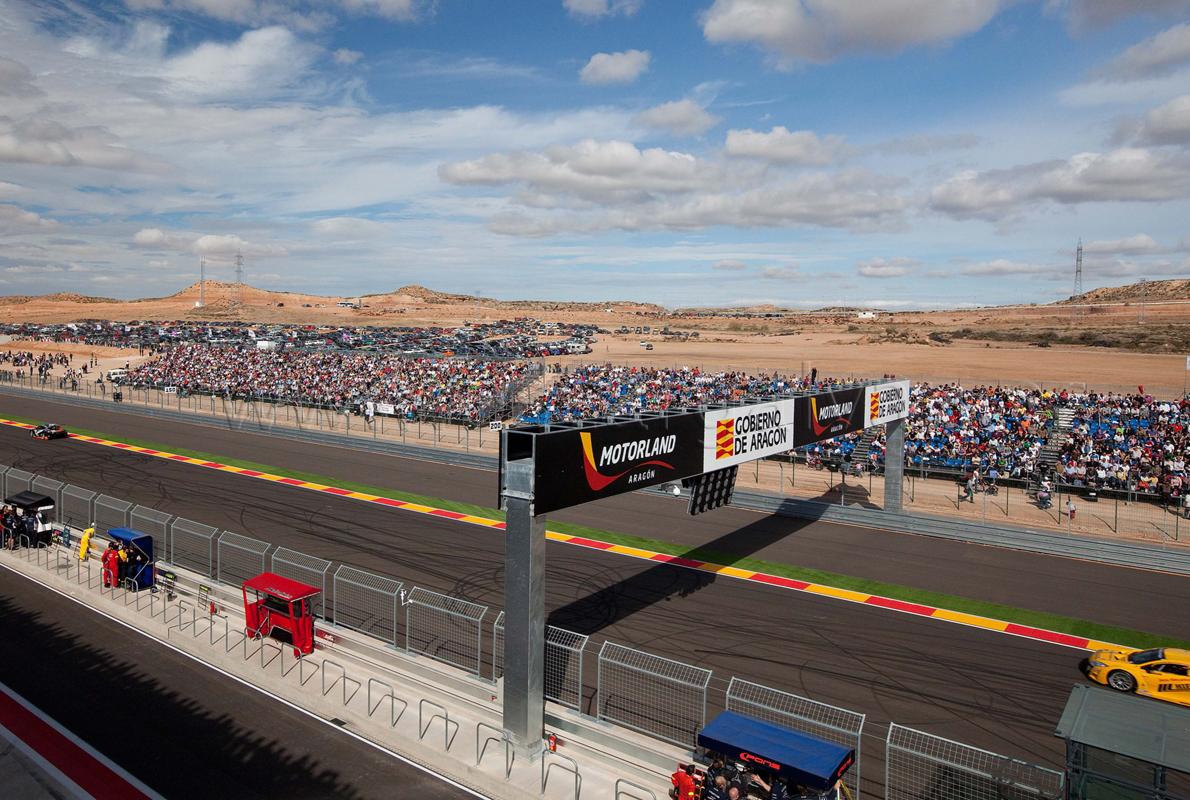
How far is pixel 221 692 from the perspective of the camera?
12555 mm

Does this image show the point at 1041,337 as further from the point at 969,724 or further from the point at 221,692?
the point at 221,692

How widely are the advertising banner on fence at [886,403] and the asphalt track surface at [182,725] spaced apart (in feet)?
57.4

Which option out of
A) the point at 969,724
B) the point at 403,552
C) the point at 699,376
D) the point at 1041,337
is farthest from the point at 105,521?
the point at 1041,337

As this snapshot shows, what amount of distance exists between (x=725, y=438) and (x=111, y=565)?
14.4 meters

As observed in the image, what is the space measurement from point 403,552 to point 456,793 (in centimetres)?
1189

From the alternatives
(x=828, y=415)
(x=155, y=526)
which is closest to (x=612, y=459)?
(x=828, y=415)

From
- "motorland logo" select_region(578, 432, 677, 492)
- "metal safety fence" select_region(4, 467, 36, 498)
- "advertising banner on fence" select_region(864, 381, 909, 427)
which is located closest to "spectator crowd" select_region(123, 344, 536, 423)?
"metal safety fence" select_region(4, 467, 36, 498)

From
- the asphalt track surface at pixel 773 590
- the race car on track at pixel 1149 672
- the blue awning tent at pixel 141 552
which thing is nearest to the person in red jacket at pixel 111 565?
the blue awning tent at pixel 141 552

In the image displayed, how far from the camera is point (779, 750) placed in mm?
8820

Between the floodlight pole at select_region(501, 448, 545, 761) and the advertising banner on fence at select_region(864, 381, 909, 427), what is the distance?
50.7 ft

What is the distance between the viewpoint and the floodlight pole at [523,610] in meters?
10.4

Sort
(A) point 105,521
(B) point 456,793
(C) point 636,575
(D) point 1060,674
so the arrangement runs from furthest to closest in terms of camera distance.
Result: (A) point 105,521
(C) point 636,575
(D) point 1060,674
(B) point 456,793

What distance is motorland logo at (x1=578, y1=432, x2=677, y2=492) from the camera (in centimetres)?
1134

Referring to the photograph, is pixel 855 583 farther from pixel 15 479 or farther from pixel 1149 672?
pixel 15 479
